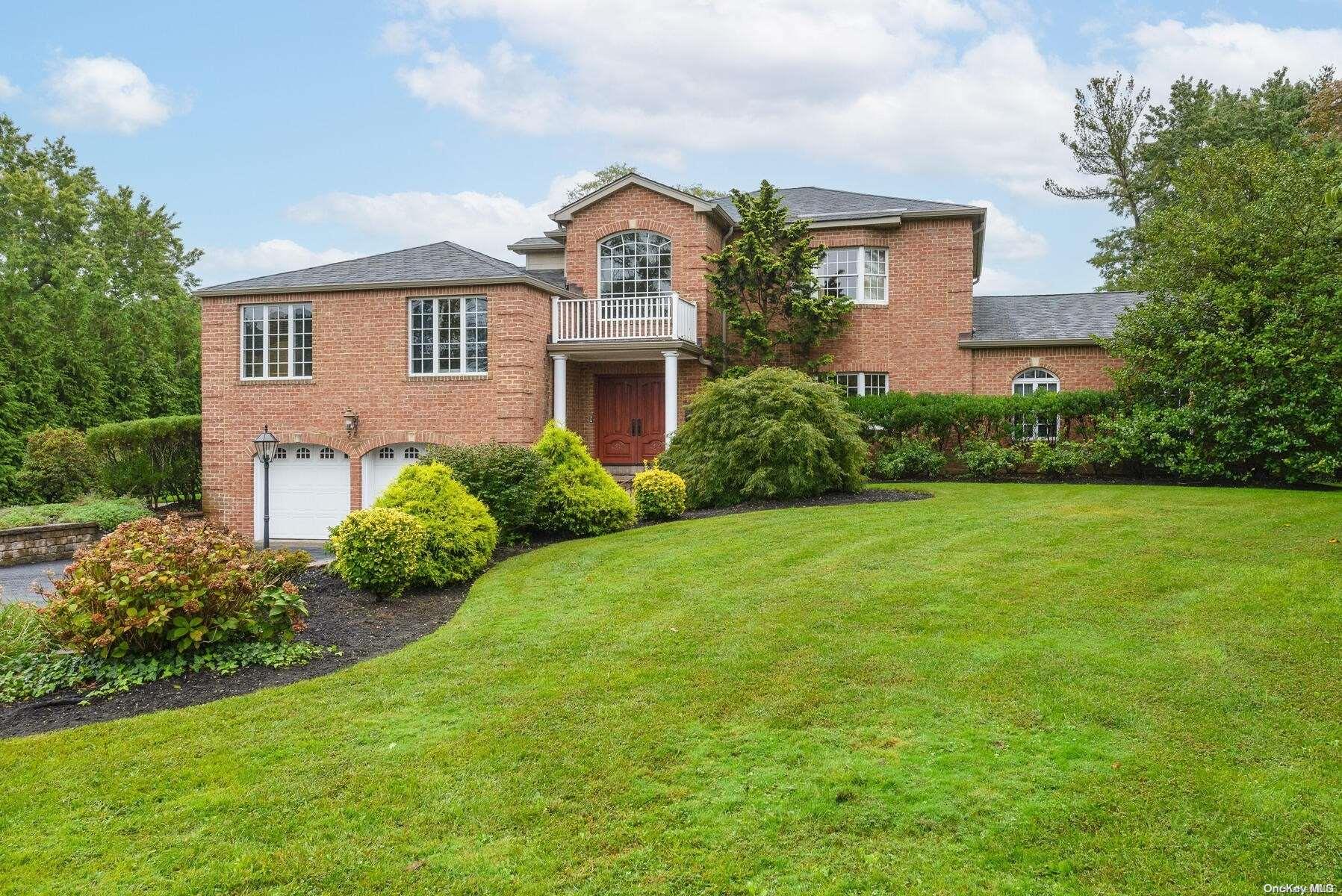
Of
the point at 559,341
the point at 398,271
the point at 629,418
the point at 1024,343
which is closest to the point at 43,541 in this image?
the point at 398,271

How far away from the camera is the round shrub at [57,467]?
1948 cm

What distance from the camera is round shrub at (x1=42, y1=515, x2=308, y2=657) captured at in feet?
20.4

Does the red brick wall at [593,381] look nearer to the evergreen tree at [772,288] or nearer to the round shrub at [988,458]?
the evergreen tree at [772,288]

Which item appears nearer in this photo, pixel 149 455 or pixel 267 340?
pixel 267 340

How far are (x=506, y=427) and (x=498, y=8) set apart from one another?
25.9ft

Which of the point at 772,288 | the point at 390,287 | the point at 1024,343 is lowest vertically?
the point at 1024,343

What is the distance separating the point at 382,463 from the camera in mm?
19234

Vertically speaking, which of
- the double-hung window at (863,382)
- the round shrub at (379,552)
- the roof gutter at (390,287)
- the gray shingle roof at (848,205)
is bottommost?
the round shrub at (379,552)

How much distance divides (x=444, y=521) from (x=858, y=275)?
13.8 meters

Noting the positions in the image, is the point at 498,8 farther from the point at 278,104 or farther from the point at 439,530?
the point at 439,530

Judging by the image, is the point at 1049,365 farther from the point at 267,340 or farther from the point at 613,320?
the point at 267,340

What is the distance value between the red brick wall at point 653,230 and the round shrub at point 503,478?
357 inches

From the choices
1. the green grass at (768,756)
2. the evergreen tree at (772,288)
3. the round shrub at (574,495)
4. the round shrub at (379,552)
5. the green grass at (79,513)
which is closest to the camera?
the green grass at (768,756)

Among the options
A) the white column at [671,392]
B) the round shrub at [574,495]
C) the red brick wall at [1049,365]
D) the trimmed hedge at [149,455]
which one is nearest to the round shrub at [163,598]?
the round shrub at [574,495]
